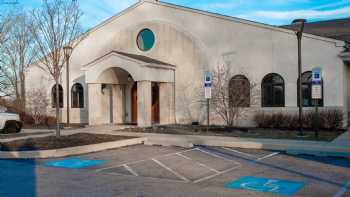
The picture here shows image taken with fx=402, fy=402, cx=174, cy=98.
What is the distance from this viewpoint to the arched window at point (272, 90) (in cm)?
2111

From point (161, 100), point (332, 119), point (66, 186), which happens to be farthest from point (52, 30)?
point (66, 186)

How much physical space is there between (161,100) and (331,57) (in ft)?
32.2

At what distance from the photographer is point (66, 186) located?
8.26m

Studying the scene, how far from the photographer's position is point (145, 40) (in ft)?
83.7

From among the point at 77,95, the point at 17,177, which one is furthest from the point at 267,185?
the point at 77,95

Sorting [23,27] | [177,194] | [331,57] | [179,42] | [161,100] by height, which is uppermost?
[23,27]

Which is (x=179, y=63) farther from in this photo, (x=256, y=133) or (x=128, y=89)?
(x=256, y=133)

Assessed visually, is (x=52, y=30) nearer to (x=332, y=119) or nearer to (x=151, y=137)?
(x=151, y=137)

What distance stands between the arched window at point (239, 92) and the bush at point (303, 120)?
108 centimetres

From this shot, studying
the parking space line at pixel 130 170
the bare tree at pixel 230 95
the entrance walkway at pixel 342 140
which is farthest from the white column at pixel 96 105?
the entrance walkway at pixel 342 140

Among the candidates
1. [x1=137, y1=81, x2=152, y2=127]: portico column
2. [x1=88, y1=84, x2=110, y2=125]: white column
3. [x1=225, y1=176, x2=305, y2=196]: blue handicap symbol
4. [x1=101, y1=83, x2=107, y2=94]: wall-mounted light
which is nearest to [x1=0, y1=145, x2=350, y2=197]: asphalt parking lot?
[x1=225, y1=176, x2=305, y2=196]: blue handicap symbol

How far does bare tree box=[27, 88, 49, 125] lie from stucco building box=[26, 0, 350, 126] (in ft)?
4.73

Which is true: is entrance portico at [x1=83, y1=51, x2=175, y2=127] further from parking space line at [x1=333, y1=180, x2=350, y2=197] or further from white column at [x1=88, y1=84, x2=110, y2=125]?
parking space line at [x1=333, y1=180, x2=350, y2=197]

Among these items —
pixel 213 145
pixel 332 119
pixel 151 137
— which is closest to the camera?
pixel 213 145
